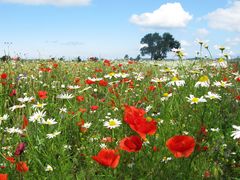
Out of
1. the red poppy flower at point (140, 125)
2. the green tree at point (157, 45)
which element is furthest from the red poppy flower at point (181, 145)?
the green tree at point (157, 45)

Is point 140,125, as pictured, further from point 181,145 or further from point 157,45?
point 157,45

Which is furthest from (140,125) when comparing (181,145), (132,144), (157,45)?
(157,45)

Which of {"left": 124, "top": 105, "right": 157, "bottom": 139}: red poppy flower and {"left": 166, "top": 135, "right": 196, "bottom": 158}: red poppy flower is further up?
{"left": 124, "top": 105, "right": 157, "bottom": 139}: red poppy flower

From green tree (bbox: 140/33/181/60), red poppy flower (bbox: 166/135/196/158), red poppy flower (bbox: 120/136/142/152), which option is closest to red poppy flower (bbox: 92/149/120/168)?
red poppy flower (bbox: 120/136/142/152)

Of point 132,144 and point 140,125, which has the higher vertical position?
point 140,125

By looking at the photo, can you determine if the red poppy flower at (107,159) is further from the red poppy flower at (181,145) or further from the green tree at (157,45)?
the green tree at (157,45)

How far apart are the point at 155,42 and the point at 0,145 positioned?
296 ft

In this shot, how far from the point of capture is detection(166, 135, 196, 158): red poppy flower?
194 cm

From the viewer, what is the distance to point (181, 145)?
6.37 ft

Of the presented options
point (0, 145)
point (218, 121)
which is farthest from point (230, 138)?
point (0, 145)

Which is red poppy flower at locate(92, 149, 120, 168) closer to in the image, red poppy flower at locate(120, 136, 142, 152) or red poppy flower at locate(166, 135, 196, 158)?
red poppy flower at locate(120, 136, 142, 152)

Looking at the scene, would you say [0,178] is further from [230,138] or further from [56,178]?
[230,138]

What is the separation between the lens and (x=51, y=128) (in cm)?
348

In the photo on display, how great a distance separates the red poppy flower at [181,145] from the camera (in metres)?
1.94
